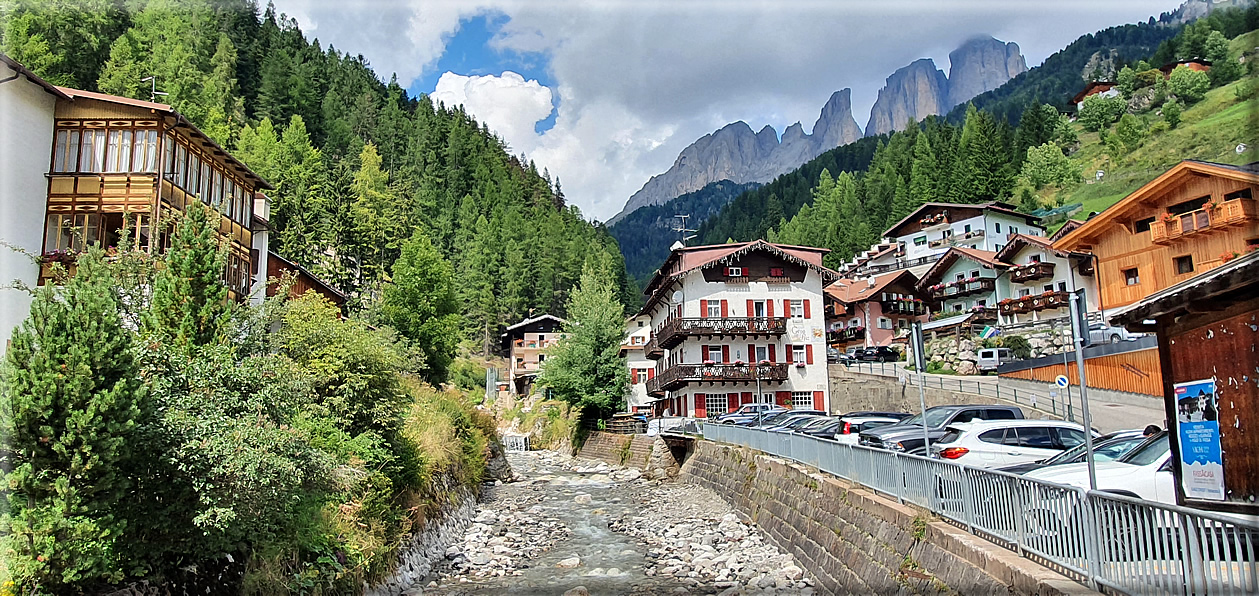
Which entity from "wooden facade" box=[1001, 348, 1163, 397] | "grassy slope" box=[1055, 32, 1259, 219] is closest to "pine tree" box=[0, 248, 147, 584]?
"wooden facade" box=[1001, 348, 1163, 397]

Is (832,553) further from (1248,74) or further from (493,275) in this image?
(493,275)

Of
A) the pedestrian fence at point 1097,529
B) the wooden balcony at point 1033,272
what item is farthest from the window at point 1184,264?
the wooden balcony at point 1033,272

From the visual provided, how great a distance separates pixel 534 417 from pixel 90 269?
57.1m

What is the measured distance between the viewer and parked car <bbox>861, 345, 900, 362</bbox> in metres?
62.7

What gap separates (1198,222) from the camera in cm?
2906

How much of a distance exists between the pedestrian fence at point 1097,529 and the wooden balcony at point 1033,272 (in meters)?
50.4

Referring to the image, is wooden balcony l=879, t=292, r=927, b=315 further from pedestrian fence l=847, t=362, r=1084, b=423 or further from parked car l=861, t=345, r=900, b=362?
pedestrian fence l=847, t=362, r=1084, b=423

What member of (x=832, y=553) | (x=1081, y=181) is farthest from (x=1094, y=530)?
(x=1081, y=181)

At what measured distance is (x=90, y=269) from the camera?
1129 cm

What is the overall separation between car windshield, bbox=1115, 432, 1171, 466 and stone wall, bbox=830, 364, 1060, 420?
2874 centimetres

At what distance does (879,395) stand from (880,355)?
546 inches

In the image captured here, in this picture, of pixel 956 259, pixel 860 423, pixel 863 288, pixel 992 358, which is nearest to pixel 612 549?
pixel 860 423

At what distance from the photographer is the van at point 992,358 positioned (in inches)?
1962

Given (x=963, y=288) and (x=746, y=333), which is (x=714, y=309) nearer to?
(x=746, y=333)
